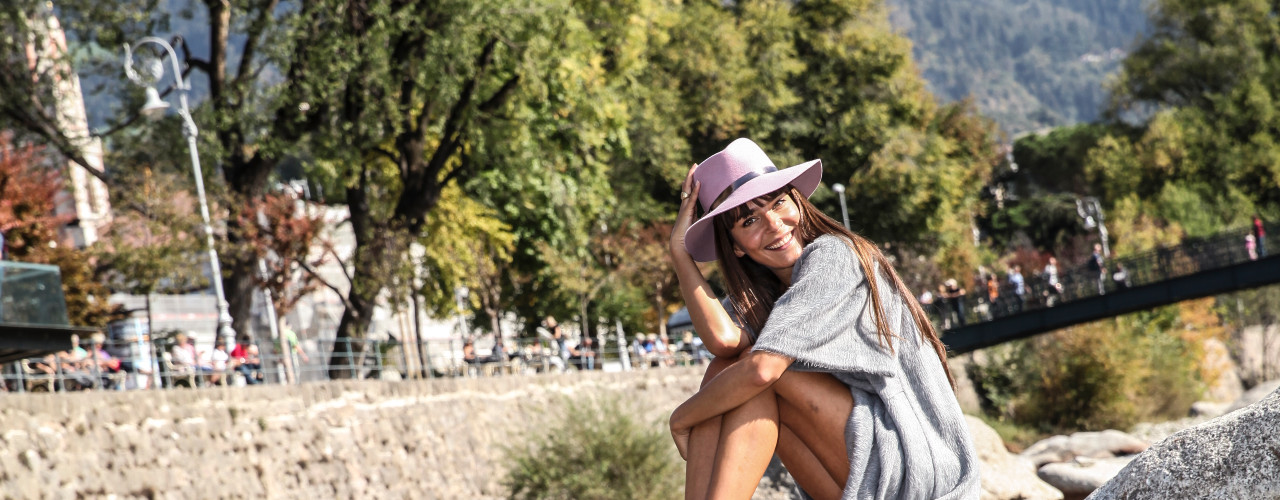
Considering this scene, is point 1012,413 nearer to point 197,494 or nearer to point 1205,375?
point 1205,375

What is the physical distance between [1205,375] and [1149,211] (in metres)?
17.4

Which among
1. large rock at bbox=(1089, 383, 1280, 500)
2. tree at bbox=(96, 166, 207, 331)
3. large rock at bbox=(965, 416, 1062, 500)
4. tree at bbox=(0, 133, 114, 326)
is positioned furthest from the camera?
tree at bbox=(0, 133, 114, 326)

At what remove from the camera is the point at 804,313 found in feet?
11.8

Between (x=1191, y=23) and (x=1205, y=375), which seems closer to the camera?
(x=1205, y=375)

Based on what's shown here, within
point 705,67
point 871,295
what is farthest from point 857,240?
point 705,67

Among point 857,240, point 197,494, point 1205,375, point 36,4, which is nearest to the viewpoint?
point 857,240

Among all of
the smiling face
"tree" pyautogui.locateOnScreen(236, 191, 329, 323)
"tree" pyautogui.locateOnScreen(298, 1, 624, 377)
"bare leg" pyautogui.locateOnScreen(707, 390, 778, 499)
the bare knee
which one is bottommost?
"bare leg" pyautogui.locateOnScreen(707, 390, 778, 499)

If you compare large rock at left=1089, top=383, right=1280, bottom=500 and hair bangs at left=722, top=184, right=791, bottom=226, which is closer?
large rock at left=1089, top=383, right=1280, bottom=500

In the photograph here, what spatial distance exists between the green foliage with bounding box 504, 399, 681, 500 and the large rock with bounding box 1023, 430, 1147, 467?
4.91 m

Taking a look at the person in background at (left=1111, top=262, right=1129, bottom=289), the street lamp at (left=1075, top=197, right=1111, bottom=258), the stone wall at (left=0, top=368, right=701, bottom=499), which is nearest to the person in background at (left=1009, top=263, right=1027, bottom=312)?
the person in background at (left=1111, top=262, right=1129, bottom=289)

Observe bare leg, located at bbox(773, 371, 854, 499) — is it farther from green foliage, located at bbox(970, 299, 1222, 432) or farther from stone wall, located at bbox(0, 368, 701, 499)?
green foliage, located at bbox(970, 299, 1222, 432)

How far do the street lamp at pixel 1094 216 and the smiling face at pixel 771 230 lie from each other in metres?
55.3

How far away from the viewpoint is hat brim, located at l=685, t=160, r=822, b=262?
386cm

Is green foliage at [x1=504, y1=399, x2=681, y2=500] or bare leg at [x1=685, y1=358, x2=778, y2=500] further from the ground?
bare leg at [x1=685, y1=358, x2=778, y2=500]
